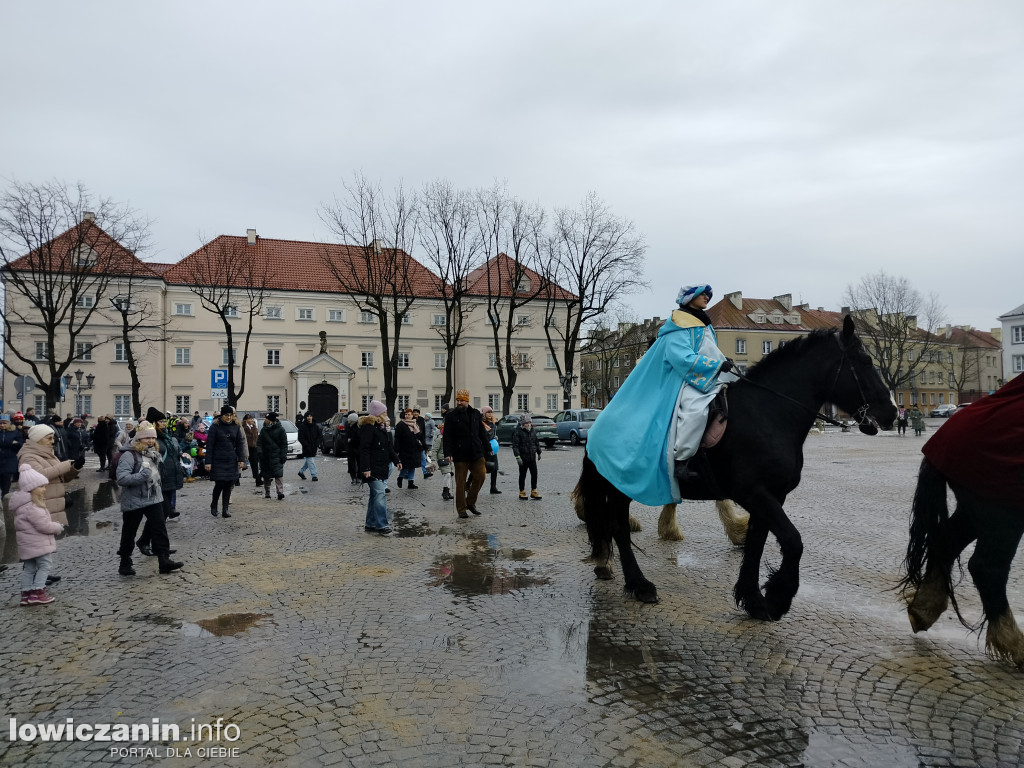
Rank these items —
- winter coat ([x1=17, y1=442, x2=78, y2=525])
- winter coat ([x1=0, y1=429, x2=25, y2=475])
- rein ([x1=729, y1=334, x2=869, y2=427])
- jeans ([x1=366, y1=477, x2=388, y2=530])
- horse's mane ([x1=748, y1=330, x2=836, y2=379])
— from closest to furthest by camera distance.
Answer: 1. rein ([x1=729, y1=334, x2=869, y2=427])
2. horse's mane ([x1=748, y1=330, x2=836, y2=379])
3. winter coat ([x1=17, y1=442, x2=78, y2=525])
4. jeans ([x1=366, y1=477, x2=388, y2=530])
5. winter coat ([x1=0, y1=429, x2=25, y2=475])

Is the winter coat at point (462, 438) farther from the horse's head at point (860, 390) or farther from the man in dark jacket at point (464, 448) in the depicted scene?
the horse's head at point (860, 390)

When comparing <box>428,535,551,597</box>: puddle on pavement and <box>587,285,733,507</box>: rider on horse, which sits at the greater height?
<box>587,285,733,507</box>: rider on horse

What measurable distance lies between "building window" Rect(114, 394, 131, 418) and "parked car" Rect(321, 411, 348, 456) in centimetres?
2557

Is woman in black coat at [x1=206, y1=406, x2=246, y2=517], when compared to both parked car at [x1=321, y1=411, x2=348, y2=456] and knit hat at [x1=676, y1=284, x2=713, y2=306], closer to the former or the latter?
knit hat at [x1=676, y1=284, x2=713, y2=306]

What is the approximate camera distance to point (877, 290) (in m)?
59.8

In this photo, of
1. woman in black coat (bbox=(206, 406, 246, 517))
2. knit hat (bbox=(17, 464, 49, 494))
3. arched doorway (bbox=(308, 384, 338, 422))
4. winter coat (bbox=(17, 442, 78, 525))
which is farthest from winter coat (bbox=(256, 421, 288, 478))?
arched doorway (bbox=(308, 384, 338, 422))

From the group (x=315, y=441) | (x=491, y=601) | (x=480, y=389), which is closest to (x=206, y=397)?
(x=480, y=389)

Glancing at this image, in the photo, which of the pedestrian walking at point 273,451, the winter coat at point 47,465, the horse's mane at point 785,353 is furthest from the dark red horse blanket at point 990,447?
the pedestrian walking at point 273,451

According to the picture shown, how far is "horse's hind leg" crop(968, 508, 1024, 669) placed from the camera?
459 centimetres

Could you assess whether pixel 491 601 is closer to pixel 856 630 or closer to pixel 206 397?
pixel 856 630

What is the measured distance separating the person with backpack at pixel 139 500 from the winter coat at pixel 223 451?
4.30 meters

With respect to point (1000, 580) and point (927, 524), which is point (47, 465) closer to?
point (927, 524)

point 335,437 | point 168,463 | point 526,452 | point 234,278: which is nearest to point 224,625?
point 168,463

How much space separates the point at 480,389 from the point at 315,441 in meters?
39.1
